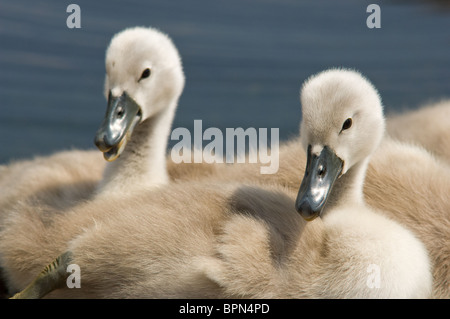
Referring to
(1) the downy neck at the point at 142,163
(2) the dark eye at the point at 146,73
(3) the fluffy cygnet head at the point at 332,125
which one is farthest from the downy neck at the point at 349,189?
(2) the dark eye at the point at 146,73

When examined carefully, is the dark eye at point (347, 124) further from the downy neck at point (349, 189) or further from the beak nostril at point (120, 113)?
the beak nostril at point (120, 113)

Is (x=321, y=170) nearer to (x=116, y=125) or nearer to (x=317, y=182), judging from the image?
(x=317, y=182)

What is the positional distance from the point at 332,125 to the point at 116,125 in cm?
53

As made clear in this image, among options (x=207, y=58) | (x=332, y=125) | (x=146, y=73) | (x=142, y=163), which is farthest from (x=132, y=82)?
(x=207, y=58)

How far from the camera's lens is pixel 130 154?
6.80 ft

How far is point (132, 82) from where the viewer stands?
2014 mm

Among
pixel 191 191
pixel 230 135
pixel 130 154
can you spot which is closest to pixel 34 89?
pixel 230 135

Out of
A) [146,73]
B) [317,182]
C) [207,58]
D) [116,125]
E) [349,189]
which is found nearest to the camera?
[317,182]

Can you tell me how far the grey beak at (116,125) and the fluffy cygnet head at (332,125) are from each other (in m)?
0.44

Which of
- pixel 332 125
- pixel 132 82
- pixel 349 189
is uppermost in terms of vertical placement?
pixel 132 82

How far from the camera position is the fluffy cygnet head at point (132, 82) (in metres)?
1.92

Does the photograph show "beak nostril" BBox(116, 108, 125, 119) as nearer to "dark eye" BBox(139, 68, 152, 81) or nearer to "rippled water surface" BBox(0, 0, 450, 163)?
"dark eye" BBox(139, 68, 152, 81)
